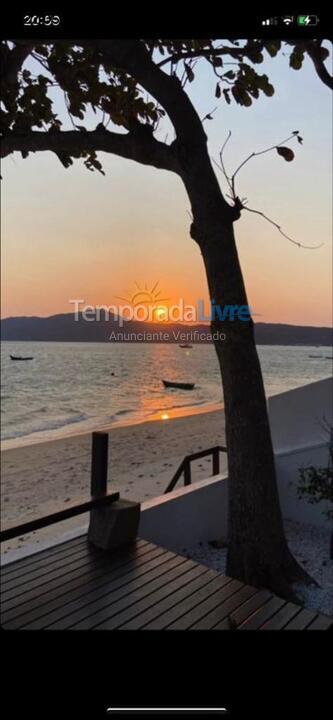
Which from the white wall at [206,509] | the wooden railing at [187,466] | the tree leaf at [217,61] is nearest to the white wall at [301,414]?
the white wall at [206,509]

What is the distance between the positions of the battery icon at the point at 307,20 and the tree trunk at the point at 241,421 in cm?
249

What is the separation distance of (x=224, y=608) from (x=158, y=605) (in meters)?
0.41

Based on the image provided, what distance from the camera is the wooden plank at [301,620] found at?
2375 mm

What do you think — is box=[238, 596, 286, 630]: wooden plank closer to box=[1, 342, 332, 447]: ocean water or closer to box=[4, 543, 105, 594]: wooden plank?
box=[4, 543, 105, 594]: wooden plank

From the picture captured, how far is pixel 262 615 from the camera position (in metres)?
2.52

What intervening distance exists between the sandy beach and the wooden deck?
149 inches

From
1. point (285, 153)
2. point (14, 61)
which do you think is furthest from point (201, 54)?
point (14, 61)

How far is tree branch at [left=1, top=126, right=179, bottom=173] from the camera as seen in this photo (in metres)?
3.51

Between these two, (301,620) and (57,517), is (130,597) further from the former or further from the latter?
(301,620)

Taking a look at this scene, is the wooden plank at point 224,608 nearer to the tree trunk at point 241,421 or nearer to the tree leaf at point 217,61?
the tree trunk at point 241,421

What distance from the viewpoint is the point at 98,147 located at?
3652 mm

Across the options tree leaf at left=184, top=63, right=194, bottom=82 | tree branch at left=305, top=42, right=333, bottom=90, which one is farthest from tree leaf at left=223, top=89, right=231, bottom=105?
tree branch at left=305, top=42, right=333, bottom=90
